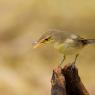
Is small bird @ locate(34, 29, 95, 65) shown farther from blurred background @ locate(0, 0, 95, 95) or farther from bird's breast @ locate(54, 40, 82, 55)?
blurred background @ locate(0, 0, 95, 95)

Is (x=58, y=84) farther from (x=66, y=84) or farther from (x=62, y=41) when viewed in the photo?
(x=62, y=41)

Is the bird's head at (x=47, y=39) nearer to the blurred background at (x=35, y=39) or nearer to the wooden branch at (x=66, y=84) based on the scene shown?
the wooden branch at (x=66, y=84)

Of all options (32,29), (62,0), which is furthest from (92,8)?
(32,29)

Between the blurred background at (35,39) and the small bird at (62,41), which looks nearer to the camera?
the small bird at (62,41)

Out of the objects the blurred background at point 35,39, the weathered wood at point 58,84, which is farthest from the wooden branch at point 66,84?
the blurred background at point 35,39

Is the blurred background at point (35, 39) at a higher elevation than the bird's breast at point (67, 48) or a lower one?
higher

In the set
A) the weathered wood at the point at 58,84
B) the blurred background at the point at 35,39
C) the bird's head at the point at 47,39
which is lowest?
the weathered wood at the point at 58,84
